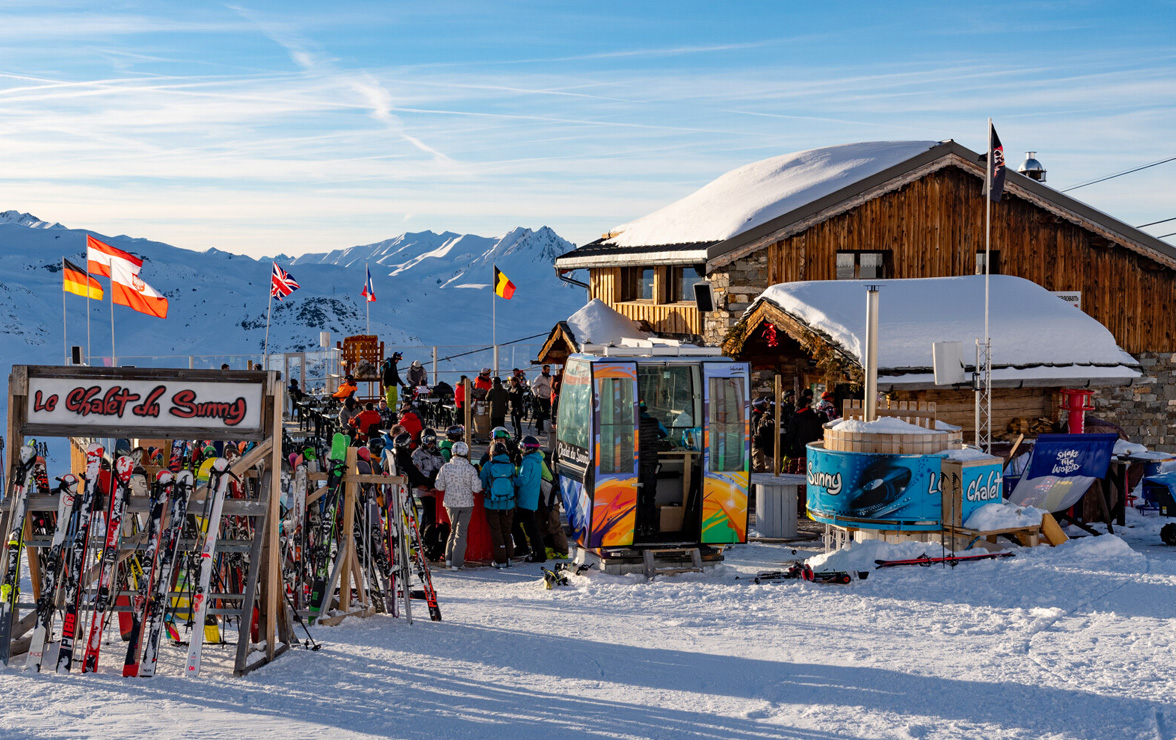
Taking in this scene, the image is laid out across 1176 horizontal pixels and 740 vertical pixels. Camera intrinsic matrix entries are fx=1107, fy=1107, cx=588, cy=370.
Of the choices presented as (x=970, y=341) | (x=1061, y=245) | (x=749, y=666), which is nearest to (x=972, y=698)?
(x=749, y=666)

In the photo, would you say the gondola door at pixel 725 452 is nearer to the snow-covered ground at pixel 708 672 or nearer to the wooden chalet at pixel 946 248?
the snow-covered ground at pixel 708 672

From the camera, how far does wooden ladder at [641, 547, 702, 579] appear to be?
1133 centimetres

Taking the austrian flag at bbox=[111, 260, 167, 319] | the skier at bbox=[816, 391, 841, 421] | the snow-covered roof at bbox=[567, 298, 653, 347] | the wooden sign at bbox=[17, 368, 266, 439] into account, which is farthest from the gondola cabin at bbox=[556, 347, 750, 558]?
the snow-covered roof at bbox=[567, 298, 653, 347]

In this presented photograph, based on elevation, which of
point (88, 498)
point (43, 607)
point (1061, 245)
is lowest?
point (43, 607)

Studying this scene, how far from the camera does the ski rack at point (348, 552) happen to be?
9.05m

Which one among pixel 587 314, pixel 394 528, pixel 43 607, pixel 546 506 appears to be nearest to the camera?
pixel 43 607

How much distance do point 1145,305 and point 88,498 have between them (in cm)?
2094

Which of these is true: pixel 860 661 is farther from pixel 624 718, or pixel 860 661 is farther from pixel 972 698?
pixel 624 718

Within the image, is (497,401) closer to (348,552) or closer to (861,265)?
(861,265)

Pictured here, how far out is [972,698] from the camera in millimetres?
7090

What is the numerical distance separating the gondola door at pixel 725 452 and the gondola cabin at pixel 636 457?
1 centimetres

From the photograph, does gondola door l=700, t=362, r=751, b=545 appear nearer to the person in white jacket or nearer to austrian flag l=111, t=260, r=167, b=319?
the person in white jacket

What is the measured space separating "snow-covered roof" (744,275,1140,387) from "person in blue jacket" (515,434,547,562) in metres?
6.66

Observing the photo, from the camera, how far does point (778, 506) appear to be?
13.7 metres
